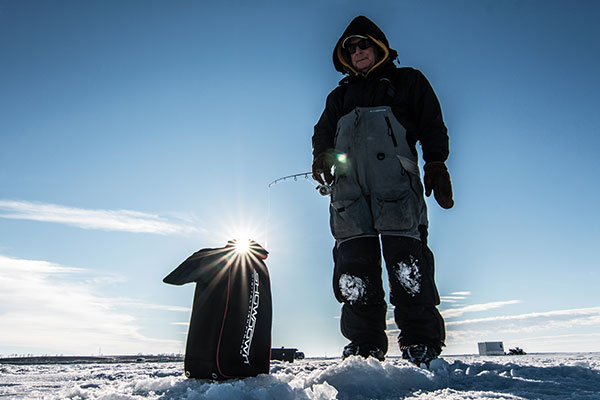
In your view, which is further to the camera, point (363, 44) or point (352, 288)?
point (363, 44)

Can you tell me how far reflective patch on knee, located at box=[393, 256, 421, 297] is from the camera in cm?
269

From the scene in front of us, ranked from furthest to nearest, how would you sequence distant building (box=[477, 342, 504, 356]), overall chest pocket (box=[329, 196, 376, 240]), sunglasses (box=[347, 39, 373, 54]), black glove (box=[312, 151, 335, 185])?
1. distant building (box=[477, 342, 504, 356])
2. sunglasses (box=[347, 39, 373, 54])
3. black glove (box=[312, 151, 335, 185])
4. overall chest pocket (box=[329, 196, 376, 240])

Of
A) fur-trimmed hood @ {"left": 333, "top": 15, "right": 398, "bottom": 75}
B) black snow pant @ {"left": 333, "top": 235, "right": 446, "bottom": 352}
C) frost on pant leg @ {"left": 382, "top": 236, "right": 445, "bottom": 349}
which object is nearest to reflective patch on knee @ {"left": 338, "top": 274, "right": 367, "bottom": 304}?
black snow pant @ {"left": 333, "top": 235, "right": 446, "bottom": 352}

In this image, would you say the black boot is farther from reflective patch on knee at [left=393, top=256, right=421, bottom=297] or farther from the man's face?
the man's face

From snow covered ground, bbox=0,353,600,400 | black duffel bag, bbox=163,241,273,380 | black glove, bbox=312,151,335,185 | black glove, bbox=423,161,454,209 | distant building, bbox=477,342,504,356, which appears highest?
black glove, bbox=312,151,335,185

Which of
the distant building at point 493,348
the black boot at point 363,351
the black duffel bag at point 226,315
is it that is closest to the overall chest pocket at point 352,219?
the black boot at point 363,351

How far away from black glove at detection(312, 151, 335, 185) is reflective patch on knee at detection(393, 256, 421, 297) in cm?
95

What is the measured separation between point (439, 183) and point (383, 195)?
440mm

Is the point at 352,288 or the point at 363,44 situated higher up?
the point at 363,44

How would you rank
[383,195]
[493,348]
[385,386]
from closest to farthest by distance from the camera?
[385,386], [383,195], [493,348]

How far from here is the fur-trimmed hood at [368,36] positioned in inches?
133

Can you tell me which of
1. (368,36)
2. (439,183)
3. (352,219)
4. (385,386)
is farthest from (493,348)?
(385,386)

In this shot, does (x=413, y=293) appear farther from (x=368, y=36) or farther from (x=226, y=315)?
(x=368, y=36)

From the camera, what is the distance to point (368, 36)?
3.35 metres
